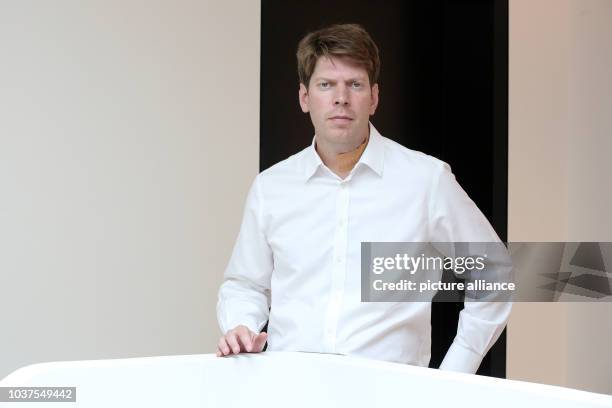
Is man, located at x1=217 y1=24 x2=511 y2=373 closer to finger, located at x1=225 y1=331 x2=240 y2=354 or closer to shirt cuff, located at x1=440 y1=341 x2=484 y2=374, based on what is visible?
shirt cuff, located at x1=440 y1=341 x2=484 y2=374

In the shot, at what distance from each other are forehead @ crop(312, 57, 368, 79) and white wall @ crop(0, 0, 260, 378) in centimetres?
114

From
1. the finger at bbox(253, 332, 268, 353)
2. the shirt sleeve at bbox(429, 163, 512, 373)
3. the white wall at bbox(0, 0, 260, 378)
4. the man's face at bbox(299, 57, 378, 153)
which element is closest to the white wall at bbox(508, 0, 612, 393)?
the white wall at bbox(0, 0, 260, 378)

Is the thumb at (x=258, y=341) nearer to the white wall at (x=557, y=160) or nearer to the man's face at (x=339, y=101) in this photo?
the man's face at (x=339, y=101)

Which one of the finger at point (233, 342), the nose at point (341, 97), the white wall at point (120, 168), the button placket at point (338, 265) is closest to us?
the finger at point (233, 342)

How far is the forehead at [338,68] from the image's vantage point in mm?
1961

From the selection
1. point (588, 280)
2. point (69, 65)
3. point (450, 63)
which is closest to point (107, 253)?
point (69, 65)

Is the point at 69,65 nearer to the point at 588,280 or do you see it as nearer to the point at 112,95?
the point at 112,95

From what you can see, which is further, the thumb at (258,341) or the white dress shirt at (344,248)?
the white dress shirt at (344,248)

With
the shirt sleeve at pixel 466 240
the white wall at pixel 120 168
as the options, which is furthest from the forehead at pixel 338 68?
the white wall at pixel 120 168

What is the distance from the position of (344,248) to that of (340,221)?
0.21 ft

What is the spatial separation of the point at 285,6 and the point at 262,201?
1.40 meters

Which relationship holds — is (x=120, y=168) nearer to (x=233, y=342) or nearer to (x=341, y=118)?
(x=341, y=118)

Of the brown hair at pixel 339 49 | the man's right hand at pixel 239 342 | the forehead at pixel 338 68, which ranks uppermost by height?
the brown hair at pixel 339 49

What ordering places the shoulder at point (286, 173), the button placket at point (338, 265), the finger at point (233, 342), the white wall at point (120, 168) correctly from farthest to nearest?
the white wall at point (120, 168) → the shoulder at point (286, 173) → the button placket at point (338, 265) → the finger at point (233, 342)
